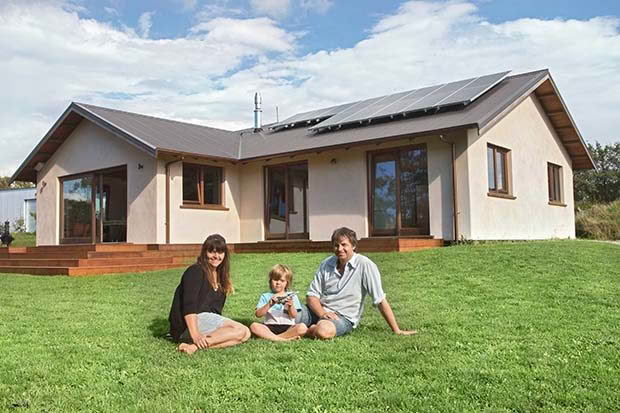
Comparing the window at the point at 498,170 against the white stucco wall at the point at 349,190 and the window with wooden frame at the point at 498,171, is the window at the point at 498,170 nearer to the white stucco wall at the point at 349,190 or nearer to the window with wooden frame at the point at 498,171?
the window with wooden frame at the point at 498,171

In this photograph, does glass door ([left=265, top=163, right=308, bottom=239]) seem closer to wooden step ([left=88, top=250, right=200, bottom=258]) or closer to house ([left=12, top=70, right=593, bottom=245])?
house ([left=12, top=70, right=593, bottom=245])

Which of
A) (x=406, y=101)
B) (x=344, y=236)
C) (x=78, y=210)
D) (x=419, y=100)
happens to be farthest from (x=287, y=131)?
(x=344, y=236)

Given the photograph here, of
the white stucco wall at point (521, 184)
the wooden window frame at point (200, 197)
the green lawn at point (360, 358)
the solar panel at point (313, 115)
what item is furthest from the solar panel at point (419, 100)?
the green lawn at point (360, 358)

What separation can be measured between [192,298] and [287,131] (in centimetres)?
1409

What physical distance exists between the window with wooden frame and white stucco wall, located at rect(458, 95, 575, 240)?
0.18 meters

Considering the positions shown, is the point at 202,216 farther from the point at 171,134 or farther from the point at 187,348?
the point at 187,348

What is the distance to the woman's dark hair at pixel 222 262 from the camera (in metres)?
5.21

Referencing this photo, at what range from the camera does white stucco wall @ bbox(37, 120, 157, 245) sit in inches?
605

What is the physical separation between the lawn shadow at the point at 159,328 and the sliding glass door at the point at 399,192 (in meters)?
8.58

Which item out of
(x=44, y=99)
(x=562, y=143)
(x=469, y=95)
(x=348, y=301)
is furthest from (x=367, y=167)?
(x=44, y=99)

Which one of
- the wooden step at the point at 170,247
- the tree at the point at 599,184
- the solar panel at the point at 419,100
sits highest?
the solar panel at the point at 419,100

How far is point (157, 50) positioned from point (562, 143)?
551 inches

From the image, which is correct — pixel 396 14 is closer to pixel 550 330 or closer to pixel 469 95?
pixel 469 95

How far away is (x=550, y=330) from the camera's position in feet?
17.5
